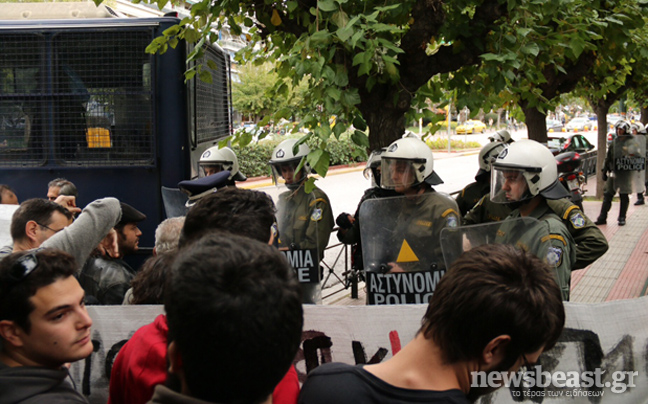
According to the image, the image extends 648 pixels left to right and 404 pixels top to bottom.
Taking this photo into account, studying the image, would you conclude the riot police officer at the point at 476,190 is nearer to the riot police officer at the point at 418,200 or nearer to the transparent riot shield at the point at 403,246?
the riot police officer at the point at 418,200

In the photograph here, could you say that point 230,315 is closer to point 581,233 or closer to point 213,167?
point 581,233

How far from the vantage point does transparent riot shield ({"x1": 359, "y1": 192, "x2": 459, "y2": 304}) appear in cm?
399

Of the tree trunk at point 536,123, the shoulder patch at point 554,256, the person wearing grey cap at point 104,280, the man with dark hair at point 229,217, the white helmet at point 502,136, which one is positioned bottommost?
the person wearing grey cap at point 104,280

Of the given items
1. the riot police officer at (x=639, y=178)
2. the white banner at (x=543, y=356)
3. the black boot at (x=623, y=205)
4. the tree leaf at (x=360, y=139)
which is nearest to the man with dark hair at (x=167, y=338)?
the white banner at (x=543, y=356)

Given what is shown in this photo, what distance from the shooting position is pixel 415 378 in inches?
63.6

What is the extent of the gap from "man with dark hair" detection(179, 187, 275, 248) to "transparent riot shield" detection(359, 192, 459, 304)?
1672mm

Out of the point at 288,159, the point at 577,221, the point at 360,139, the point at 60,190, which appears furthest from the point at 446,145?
the point at 360,139

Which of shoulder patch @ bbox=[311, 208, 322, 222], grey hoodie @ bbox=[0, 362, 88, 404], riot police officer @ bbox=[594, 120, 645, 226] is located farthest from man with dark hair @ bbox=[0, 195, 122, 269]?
riot police officer @ bbox=[594, 120, 645, 226]

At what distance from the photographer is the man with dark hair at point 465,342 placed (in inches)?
62.5

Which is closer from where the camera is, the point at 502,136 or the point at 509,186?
the point at 509,186

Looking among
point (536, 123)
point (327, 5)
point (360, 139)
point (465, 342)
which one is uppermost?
point (327, 5)

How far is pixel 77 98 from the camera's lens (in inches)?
222

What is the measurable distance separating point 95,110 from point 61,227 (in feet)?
8.04

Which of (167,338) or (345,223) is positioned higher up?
(167,338)
